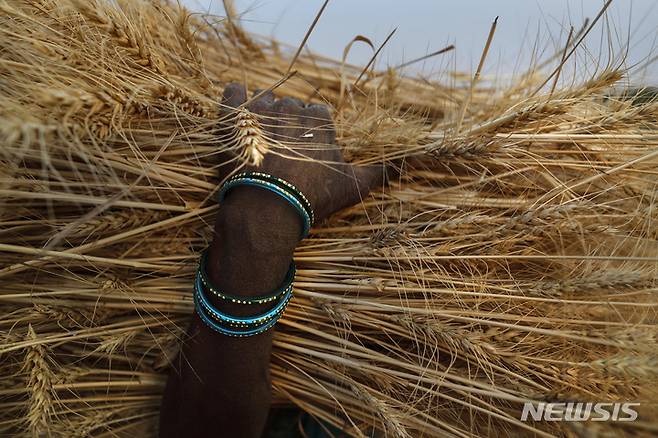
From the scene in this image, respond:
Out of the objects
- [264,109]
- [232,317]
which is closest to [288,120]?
[264,109]

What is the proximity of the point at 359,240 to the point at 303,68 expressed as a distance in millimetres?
892

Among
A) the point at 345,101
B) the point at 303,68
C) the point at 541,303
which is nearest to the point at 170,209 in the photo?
the point at 345,101

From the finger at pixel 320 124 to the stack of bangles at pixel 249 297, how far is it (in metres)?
0.11

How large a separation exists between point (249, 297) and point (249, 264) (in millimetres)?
44

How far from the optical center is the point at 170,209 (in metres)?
0.71

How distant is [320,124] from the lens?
0.73m

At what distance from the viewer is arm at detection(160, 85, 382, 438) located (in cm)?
65

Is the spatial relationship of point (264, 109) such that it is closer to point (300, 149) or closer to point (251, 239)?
point (300, 149)

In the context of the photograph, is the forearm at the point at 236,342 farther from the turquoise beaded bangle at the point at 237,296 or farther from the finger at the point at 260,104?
the finger at the point at 260,104
